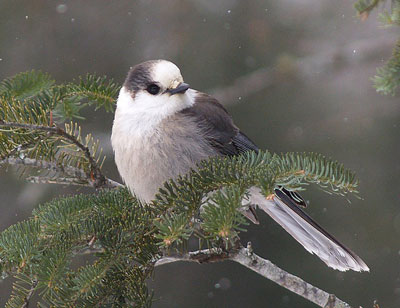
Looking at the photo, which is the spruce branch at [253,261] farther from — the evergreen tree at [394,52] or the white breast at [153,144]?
the evergreen tree at [394,52]

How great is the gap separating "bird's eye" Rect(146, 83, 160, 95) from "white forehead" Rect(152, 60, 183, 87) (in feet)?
0.13

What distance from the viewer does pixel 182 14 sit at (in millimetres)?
5145

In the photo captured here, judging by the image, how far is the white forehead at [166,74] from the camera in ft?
9.51

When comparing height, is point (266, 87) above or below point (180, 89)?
below

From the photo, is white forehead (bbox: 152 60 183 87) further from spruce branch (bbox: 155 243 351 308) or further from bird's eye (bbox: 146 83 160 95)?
spruce branch (bbox: 155 243 351 308)

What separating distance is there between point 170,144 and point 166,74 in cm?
33

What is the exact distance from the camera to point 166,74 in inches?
114

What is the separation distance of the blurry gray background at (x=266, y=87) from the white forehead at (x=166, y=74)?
1.51 metres

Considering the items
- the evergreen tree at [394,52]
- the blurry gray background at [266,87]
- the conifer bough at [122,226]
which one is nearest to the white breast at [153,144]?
the conifer bough at [122,226]

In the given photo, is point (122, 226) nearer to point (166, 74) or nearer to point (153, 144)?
point (153, 144)

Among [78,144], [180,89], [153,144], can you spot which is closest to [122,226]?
[78,144]

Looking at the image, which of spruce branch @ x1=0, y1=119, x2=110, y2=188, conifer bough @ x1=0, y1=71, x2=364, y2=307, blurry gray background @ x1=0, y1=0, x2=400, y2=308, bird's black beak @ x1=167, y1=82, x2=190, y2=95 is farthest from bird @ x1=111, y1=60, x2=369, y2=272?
blurry gray background @ x1=0, y1=0, x2=400, y2=308

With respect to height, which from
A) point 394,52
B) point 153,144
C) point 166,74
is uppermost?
point 394,52

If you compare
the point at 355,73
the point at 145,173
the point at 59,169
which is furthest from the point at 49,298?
the point at 355,73
